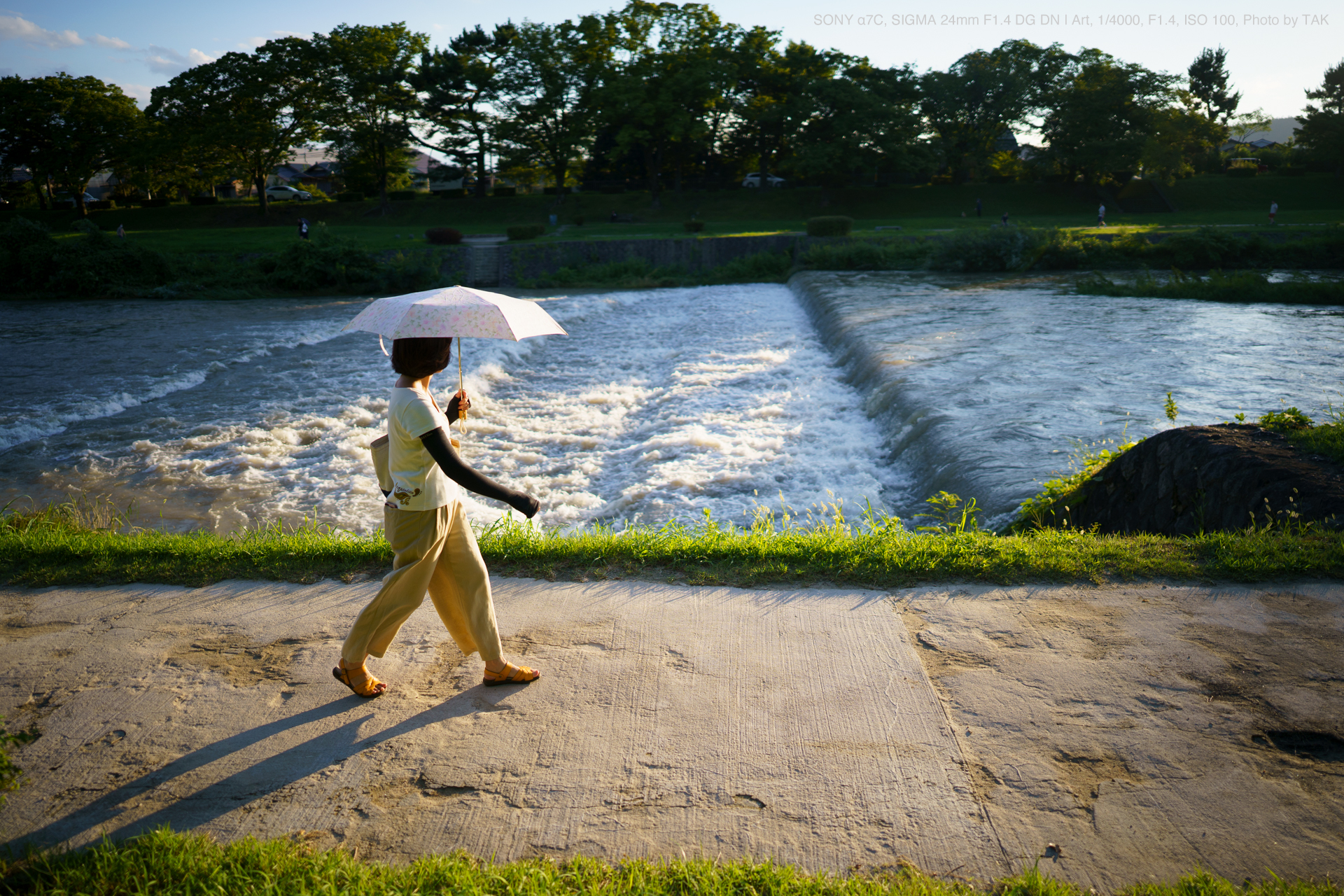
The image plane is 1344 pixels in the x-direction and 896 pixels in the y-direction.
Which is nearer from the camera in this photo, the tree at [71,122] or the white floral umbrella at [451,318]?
the white floral umbrella at [451,318]

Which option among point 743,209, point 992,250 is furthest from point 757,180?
point 992,250

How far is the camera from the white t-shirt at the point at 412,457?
3.33m

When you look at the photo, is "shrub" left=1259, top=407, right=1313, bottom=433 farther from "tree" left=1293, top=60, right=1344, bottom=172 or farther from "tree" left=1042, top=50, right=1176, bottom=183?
"tree" left=1293, top=60, right=1344, bottom=172

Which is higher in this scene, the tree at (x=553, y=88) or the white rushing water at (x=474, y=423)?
the tree at (x=553, y=88)

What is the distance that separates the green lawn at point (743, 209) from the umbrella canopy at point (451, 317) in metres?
39.5

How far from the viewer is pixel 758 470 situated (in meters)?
9.52

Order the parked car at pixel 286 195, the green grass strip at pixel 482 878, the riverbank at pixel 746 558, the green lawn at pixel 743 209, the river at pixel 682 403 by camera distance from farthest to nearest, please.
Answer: the parked car at pixel 286 195 < the green lawn at pixel 743 209 < the river at pixel 682 403 < the riverbank at pixel 746 558 < the green grass strip at pixel 482 878

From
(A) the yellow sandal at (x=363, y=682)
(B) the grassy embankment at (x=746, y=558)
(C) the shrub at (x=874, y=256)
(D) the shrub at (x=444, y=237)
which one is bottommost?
(A) the yellow sandal at (x=363, y=682)

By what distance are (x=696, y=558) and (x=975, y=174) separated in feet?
175

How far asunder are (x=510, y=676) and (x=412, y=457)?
1166 millimetres

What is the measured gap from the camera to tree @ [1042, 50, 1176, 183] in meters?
46.6

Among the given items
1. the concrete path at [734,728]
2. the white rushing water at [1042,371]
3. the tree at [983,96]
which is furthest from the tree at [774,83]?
the concrete path at [734,728]

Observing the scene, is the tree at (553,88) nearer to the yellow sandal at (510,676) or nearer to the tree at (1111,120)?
the tree at (1111,120)

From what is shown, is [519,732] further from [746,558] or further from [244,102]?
[244,102]
